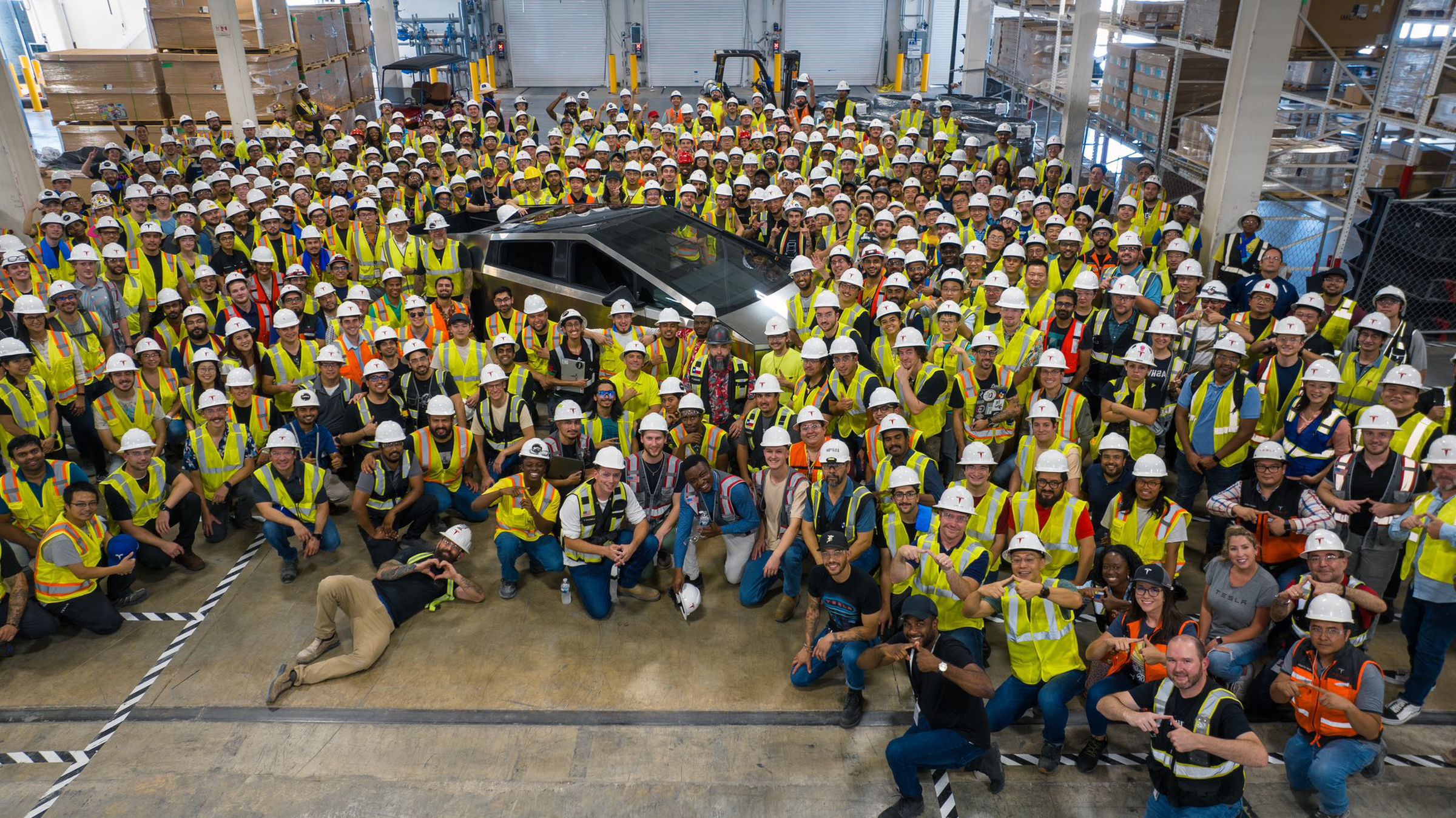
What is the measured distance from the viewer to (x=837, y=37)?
1071 inches

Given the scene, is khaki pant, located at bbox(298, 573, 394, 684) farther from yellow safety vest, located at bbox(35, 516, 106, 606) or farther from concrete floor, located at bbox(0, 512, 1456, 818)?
yellow safety vest, located at bbox(35, 516, 106, 606)

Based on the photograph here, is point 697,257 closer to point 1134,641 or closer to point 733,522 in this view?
point 733,522

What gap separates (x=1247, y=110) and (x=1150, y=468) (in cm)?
526

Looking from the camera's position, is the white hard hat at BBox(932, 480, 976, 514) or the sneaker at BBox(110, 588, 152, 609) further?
the sneaker at BBox(110, 588, 152, 609)

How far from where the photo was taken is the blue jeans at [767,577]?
5762mm

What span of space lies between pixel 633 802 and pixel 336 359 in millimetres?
4337

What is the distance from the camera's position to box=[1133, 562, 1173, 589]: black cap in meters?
4.41

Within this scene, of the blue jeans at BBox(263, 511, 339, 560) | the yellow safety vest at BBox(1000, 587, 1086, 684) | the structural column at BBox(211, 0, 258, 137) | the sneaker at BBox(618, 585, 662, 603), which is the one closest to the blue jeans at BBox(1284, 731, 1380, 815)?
the yellow safety vest at BBox(1000, 587, 1086, 684)

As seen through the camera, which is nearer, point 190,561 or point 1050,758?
point 1050,758

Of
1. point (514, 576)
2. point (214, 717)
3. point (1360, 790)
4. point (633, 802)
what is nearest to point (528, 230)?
point (514, 576)

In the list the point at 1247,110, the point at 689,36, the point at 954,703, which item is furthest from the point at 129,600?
the point at 689,36

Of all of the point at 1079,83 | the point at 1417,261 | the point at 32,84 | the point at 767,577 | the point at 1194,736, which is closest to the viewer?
the point at 1194,736

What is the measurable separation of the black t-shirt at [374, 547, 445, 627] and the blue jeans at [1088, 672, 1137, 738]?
4011 mm

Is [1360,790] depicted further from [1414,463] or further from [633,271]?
[633,271]
